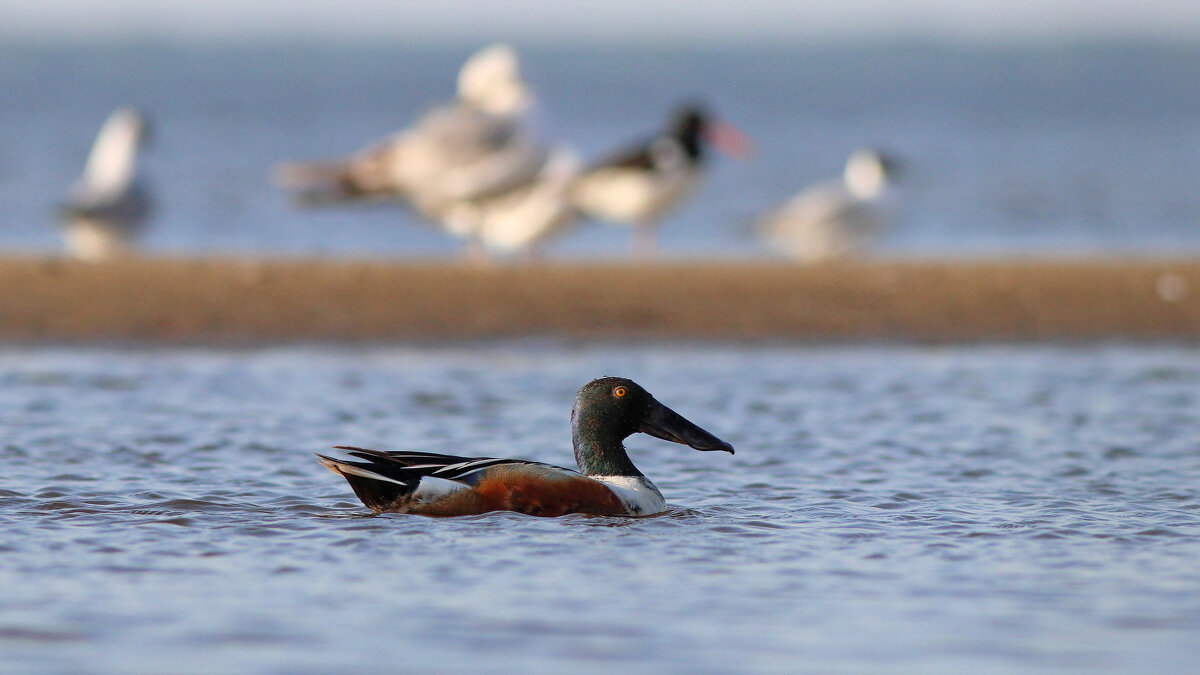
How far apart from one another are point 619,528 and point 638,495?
0.92 ft

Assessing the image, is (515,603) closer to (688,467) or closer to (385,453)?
(385,453)

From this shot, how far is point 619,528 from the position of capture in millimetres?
6828

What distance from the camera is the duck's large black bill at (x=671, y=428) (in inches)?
299

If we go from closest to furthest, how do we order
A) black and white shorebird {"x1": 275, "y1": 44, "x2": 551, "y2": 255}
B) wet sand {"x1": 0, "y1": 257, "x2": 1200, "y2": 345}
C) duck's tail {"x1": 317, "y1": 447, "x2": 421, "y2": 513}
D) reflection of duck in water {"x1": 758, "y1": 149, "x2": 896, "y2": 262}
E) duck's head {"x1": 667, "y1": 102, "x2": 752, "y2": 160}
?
1. duck's tail {"x1": 317, "y1": 447, "x2": 421, "y2": 513}
2. wet sand {"x1": 0, "y1": 257, "x2": 1200, "y2": 345}
3. black and white shorebird {"x1": 275, "y1": 44, "x2": 551, "y2": 255}
4. reflection of duck in water {"x1": 758, "y1": 149, "x2": 896, "y2": 262}
5. duck's head {"x1": 667, "y1": 102, "x2": 752, "y2": 160}

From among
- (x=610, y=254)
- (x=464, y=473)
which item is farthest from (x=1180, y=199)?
(x=464, y=473)

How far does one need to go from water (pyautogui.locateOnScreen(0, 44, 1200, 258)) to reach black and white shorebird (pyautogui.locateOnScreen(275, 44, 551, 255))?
503mm

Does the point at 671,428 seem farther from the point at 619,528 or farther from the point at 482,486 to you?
the point at 482,486

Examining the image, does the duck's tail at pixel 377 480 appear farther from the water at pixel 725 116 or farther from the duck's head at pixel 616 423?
the water at pixel 725 116

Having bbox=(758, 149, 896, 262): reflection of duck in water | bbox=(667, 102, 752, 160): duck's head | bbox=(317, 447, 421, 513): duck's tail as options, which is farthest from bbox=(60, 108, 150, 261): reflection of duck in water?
bbox=(317, 447, 421, 513): duck's tail

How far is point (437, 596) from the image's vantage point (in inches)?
→ 217

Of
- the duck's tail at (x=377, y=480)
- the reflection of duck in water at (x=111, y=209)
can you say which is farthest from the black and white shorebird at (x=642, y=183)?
the duck's tail at (x=377, y=480)

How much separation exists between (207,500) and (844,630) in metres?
2.96

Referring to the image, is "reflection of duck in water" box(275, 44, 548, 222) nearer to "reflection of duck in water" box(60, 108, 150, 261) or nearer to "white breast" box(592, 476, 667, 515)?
"reflection of duck in water" box(60, 108, 150, 261)

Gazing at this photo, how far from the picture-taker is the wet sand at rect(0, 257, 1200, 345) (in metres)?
12.3
